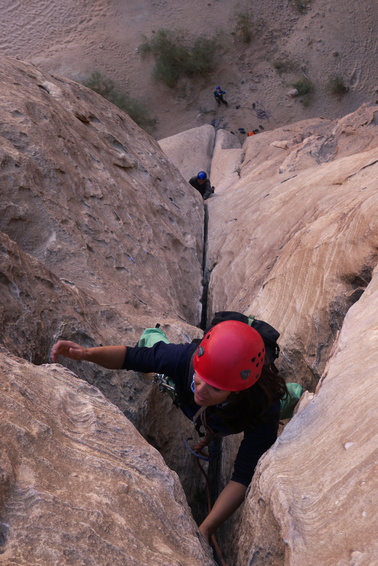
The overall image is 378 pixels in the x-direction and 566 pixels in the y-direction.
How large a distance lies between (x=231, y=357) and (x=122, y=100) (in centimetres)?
1754

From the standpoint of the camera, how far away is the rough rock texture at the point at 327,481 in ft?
6.41

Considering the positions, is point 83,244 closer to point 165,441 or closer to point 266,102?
point 165,441

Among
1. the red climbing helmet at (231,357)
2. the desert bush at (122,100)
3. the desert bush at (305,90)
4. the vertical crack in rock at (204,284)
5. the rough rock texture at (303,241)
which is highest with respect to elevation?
the red climbing helmet at (231,357)

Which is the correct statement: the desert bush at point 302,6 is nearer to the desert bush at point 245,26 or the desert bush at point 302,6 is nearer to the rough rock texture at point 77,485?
the desert bush at point 245,26

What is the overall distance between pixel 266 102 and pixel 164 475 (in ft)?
59.1

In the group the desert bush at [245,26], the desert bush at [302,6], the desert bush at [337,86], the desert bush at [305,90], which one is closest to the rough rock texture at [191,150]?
the desert bush at [305,90]

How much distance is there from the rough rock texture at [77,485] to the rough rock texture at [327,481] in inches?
12.3

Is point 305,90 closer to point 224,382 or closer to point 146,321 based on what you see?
point 146,321

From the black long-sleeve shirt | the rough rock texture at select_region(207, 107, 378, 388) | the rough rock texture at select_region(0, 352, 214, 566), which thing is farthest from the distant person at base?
the rough rock texture at select_region(0, 352, 214, 566)

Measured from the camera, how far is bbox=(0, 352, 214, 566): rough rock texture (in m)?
1.78

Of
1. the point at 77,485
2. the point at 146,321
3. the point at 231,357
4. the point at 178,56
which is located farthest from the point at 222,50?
the point at 77,485

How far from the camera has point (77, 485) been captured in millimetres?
2045

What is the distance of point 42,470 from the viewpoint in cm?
202

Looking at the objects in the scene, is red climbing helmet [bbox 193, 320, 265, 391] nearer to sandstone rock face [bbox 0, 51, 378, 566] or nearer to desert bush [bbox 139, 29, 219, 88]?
sandstone rock face [bbox 0, 51, 378, 566]
